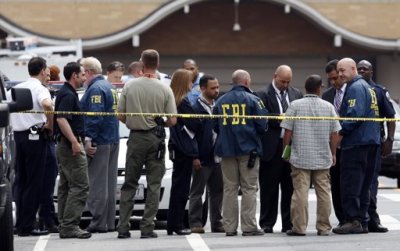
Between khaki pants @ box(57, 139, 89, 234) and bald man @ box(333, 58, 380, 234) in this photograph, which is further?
bald man @ box(333, 58, 380, 234)

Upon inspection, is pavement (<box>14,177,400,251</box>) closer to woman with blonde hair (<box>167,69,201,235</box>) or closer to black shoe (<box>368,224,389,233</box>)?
black shoe (<box>368,224,389,233</box>)

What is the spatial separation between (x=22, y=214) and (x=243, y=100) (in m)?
2.81

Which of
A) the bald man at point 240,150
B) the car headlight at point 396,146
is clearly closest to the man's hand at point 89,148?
the bald man at point 240,150

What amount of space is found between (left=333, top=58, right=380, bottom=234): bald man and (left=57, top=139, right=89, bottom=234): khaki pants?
2.95m

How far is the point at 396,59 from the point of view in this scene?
41.1 meters

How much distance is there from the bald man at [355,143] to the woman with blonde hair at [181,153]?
5.55ft

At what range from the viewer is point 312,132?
15.0 meters

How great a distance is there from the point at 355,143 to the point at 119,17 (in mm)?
23960

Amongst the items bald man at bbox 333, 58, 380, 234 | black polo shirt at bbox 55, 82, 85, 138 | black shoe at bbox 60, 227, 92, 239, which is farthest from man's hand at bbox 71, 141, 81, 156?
bald man at bbox 333, 58, 380, 234

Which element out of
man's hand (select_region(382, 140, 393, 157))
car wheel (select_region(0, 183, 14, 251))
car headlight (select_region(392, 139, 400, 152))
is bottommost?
car headlight (select_region(392, 139, 400, 152))

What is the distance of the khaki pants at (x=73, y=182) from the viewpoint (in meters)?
14.6

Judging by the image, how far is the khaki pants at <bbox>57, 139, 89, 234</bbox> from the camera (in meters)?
14.6

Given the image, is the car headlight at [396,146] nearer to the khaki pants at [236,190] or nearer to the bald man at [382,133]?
the bald man at [382,133]

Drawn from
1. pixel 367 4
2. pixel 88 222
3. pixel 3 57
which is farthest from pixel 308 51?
pixel 88 222
